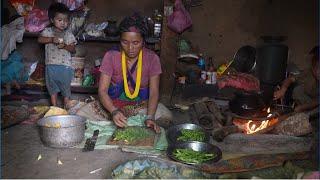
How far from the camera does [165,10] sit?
626 cm

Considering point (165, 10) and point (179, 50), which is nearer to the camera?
point (165, 10)

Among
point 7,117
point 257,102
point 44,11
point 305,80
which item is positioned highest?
point 44,11

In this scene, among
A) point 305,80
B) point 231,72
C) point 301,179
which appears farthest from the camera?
point 231,72

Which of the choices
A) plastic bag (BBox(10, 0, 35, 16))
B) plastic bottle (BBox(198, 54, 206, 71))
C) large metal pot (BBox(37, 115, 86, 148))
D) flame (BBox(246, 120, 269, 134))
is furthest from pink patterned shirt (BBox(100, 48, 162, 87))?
plastic bag (BBox(10, 0, 35, 16))

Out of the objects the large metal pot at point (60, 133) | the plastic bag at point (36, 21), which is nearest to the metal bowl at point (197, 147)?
the large metal pot at point (60, 133)

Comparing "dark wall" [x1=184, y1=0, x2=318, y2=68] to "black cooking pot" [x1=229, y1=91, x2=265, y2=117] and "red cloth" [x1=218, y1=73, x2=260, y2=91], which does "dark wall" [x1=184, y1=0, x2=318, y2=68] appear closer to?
"red cloth" [x1=218, y1=73, x2=260, y2=91]

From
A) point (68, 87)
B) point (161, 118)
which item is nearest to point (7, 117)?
point (68, 87)

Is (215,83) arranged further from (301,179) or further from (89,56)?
(301,179)

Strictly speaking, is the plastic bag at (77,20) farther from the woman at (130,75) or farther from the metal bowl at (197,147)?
the metal bowl at (197,147)

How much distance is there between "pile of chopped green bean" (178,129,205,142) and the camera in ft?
13.9

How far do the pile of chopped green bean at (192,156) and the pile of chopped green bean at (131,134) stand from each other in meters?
0.62

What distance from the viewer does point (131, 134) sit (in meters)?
4.28

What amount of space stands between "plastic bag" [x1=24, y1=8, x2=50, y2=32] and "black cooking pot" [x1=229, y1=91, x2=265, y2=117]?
3.65 meters

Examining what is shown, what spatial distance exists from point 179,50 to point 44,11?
2511mm
